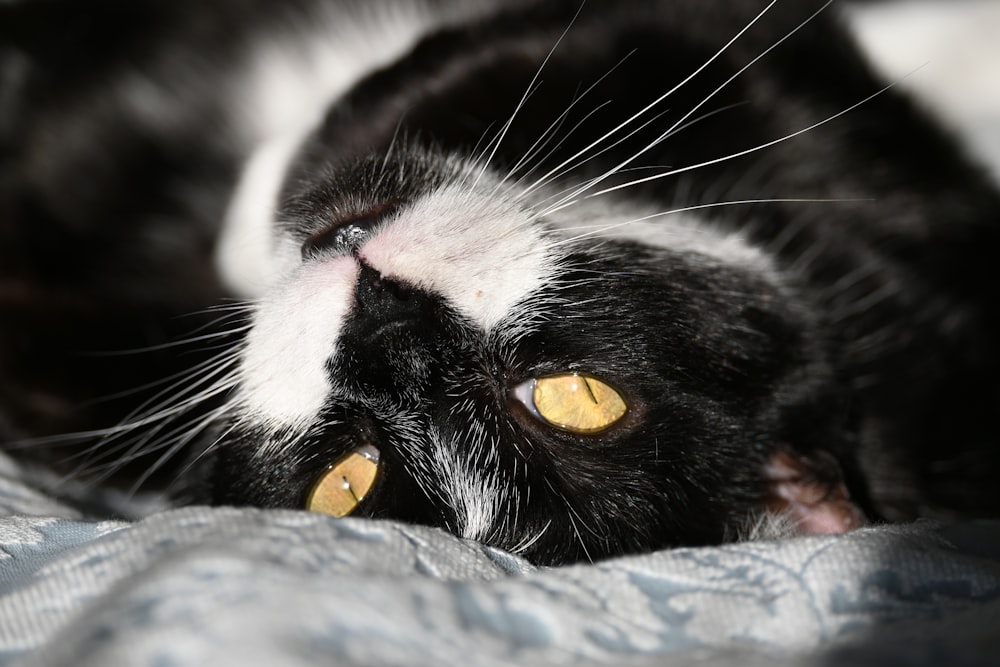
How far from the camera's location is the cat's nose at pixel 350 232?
2.69 ft

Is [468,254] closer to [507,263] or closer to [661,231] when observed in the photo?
[507,263]

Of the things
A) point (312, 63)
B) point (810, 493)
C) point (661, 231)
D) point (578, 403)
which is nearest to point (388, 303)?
point (578, 403)

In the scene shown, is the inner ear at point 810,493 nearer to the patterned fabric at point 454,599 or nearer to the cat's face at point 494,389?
the cat's face at point 494,389

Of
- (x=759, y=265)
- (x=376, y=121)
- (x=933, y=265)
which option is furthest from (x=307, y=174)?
(x=933, y=265)

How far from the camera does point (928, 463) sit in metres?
1.12

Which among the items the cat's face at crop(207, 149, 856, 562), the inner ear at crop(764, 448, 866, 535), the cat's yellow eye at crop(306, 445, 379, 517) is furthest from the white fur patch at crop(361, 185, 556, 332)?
the inner ear at crop(764, 448, 866, 535)

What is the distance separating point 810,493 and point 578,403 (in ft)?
0.90

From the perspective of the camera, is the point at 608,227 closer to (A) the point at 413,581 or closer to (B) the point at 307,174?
(B) the point at 307,174

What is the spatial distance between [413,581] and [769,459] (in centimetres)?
53

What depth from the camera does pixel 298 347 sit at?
79cm

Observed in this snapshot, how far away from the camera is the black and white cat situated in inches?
31.0

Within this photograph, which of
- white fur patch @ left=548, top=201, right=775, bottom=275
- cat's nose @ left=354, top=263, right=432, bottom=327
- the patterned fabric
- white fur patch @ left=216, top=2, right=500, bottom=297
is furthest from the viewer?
white fur patch @ left=216, top=2, right=500, bottom=297

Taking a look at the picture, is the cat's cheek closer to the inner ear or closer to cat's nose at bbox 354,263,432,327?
cat's nose at bbox 354,263,432,327

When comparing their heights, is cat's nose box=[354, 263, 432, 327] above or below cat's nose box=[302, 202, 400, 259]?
below
